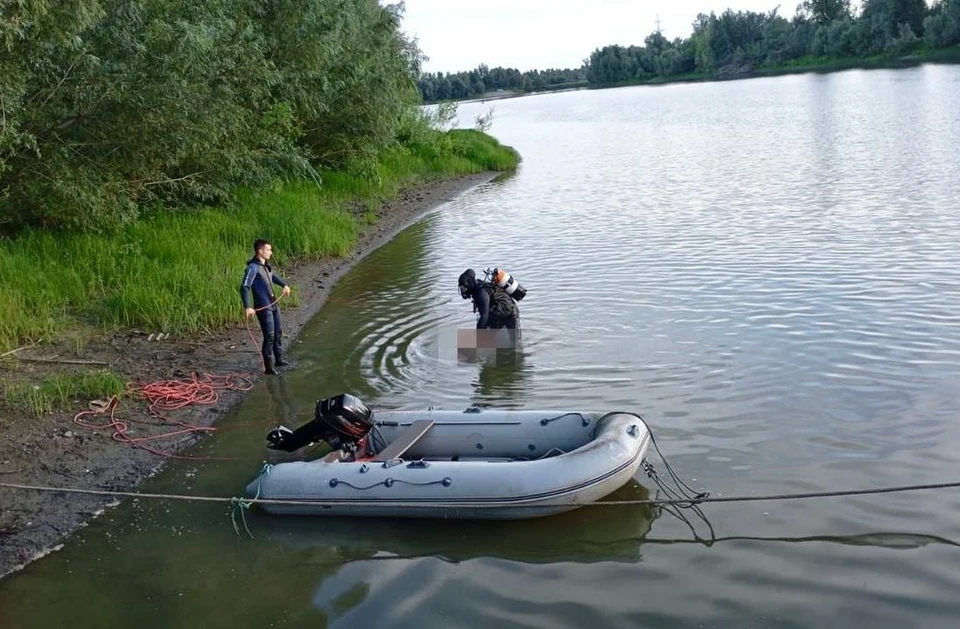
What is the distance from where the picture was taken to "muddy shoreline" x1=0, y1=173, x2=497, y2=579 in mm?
6844

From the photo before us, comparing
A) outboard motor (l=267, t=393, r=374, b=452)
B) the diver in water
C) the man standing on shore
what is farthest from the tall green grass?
the diver in water

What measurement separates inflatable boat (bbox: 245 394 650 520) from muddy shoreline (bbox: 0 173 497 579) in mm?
1411

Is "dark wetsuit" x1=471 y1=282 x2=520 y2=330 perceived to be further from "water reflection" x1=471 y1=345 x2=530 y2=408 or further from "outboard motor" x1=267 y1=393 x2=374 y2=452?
"outboard motor" x1=267 y1=393 x2=374 y2=452

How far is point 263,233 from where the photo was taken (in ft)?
50.9

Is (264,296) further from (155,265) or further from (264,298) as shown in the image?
(155,265)

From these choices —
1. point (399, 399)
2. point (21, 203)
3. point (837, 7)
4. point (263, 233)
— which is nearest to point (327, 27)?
point (263, 233)

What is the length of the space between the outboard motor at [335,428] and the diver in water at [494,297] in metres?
3.02

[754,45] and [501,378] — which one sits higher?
[754,45]

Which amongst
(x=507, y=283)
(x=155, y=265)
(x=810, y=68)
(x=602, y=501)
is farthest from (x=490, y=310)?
(x=810, y=68)

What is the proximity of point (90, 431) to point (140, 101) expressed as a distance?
5.35 metres

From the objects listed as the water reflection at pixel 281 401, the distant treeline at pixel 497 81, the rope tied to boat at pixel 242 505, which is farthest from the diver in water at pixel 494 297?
the distant treeline at pixel 497 81

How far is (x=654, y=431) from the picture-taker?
8055mm

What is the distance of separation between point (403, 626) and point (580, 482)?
1736mm

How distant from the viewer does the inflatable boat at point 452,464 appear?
21.4 feet
